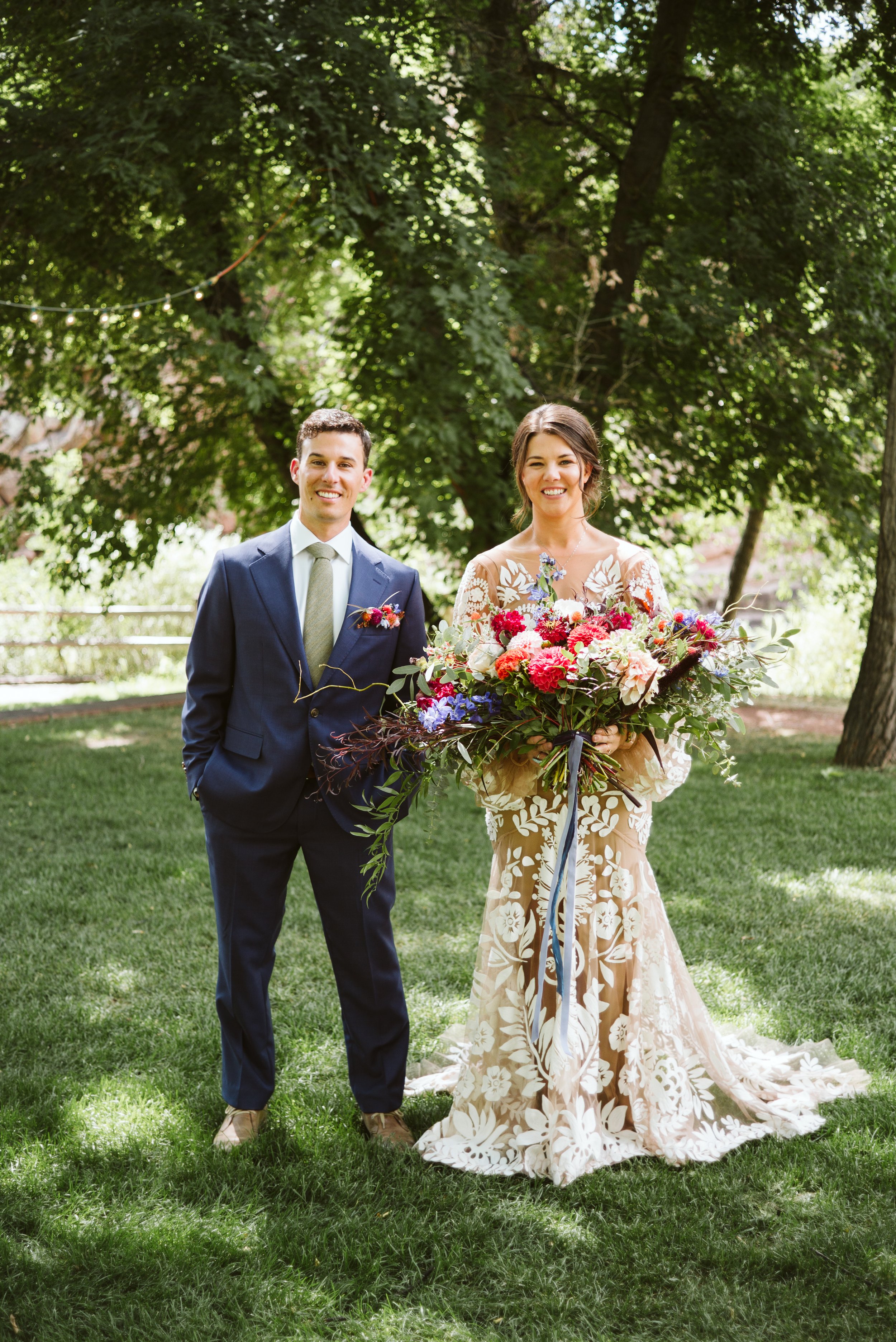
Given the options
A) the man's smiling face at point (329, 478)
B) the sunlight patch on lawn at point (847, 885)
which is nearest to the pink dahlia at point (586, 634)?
the man's smiling face at point (329, 478)

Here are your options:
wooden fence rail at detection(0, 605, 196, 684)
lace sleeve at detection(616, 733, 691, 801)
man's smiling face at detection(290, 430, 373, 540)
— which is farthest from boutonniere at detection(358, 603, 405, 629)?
wooden fence rail at detection(0, 605, 196, 684)

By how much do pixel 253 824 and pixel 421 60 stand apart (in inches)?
343

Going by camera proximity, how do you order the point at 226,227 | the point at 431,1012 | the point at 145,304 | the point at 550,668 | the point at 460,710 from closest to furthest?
the point at 550,668 < the point at 460,710 < the point at 431,1012 < the point at 145,304 < the point at 226,227

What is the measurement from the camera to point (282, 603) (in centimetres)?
315

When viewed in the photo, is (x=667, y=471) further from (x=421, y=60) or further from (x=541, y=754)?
(x=541, y=754)

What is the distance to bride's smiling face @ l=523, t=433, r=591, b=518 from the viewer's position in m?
3.18

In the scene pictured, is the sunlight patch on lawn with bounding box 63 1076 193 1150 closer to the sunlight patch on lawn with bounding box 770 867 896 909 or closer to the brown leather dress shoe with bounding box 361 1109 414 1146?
the brown leather dress shoe with bounding box 361 1109 414 1146

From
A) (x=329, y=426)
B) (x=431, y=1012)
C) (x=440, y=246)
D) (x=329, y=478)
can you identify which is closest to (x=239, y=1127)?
(x=431, y=1012)

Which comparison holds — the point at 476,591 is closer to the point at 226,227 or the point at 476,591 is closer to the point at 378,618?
the point at 378,618

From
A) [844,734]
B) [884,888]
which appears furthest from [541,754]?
[844,734]

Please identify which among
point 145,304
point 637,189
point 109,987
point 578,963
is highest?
point 637,189

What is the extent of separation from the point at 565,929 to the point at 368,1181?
951 millimetres

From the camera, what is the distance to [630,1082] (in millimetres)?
3322

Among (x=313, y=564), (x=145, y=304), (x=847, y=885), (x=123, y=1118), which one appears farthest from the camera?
(x=145, y=304)
